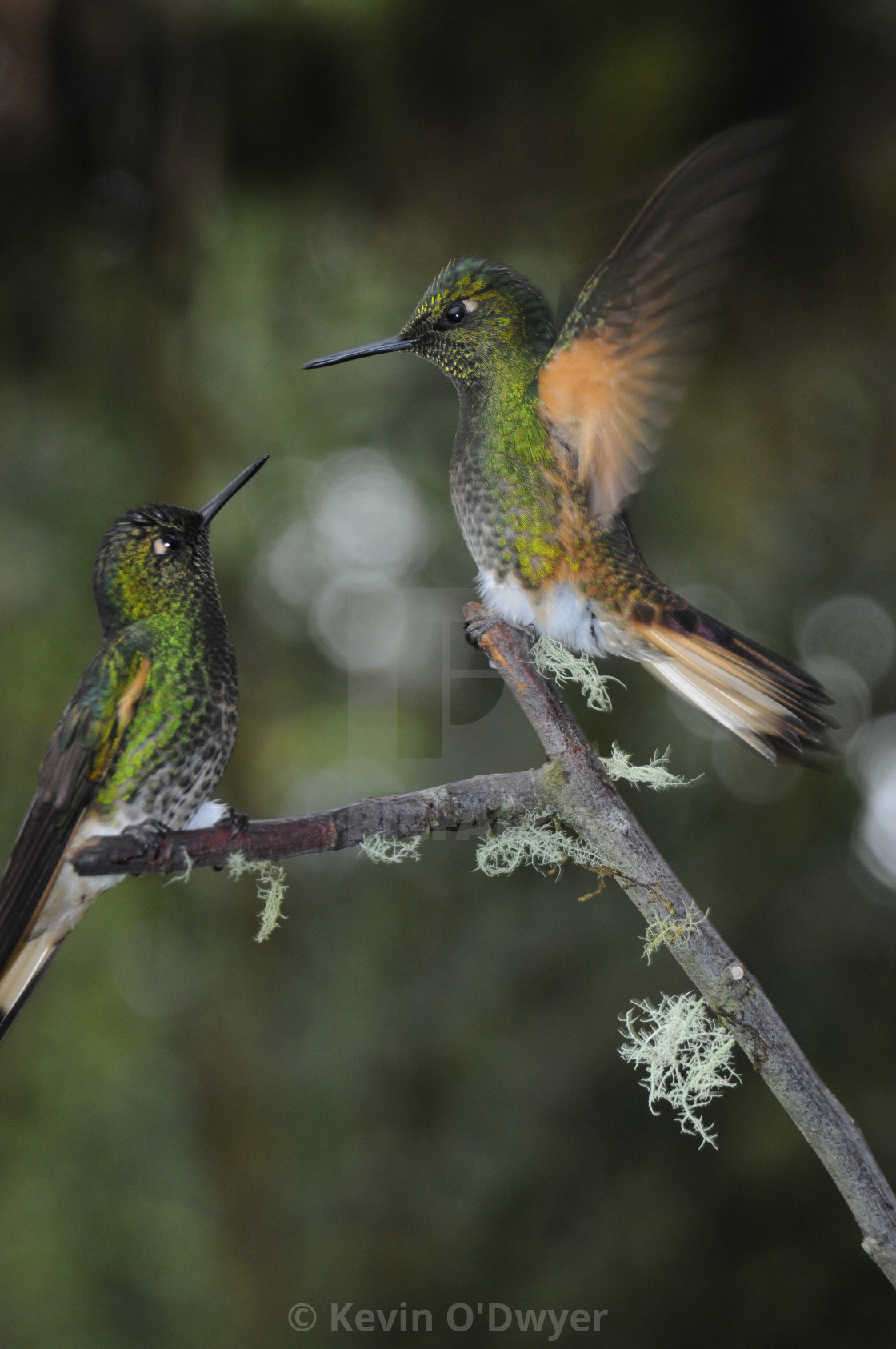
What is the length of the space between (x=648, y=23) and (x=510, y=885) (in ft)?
6.28

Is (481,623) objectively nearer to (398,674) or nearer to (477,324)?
(477,324)

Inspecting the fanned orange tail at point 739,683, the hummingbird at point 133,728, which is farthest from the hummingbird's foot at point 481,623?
the hummingbird at point 133,728

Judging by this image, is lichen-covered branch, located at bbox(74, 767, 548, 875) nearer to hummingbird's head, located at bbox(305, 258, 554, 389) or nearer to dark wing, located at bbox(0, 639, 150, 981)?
dark wing, located at bbox(0, 639, 150, 981)

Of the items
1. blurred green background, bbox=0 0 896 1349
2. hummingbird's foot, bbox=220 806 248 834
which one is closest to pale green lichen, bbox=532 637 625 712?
hummingbird's foot, bbox=220 806 248 834

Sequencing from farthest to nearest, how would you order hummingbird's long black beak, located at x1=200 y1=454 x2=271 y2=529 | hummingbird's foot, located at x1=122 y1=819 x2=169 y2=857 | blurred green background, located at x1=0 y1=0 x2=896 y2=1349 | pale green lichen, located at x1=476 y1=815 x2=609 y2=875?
blurred green background, located at x1=0 y1=0 x2=896 y2=1349, pale green lichen, located at x1=476 y1=815 x2=609 y2=875, hummingbird's long black beak, located at x1=200 y1=454 x2=271 y2=529, hummingbird's foot, located at x1=122 y1=819 x2=169 y2=857

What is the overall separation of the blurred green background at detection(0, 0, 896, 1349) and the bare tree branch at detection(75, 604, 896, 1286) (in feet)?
4.23

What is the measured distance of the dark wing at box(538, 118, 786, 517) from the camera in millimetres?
824

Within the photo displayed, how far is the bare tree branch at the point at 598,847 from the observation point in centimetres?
75

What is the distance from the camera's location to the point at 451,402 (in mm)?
2477

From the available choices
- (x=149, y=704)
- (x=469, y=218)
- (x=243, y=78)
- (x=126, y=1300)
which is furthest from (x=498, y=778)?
(x=126, y=1300)

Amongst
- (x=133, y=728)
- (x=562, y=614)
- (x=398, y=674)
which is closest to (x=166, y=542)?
→ (x=133, y=728)

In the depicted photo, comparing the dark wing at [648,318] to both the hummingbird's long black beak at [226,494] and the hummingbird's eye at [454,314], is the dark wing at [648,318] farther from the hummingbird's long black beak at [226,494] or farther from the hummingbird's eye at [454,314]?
the hummingbird's long black beak at [226,494]

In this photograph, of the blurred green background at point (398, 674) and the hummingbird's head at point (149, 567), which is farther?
the blurred green background at point (398, 674)

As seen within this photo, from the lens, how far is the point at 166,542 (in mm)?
979
